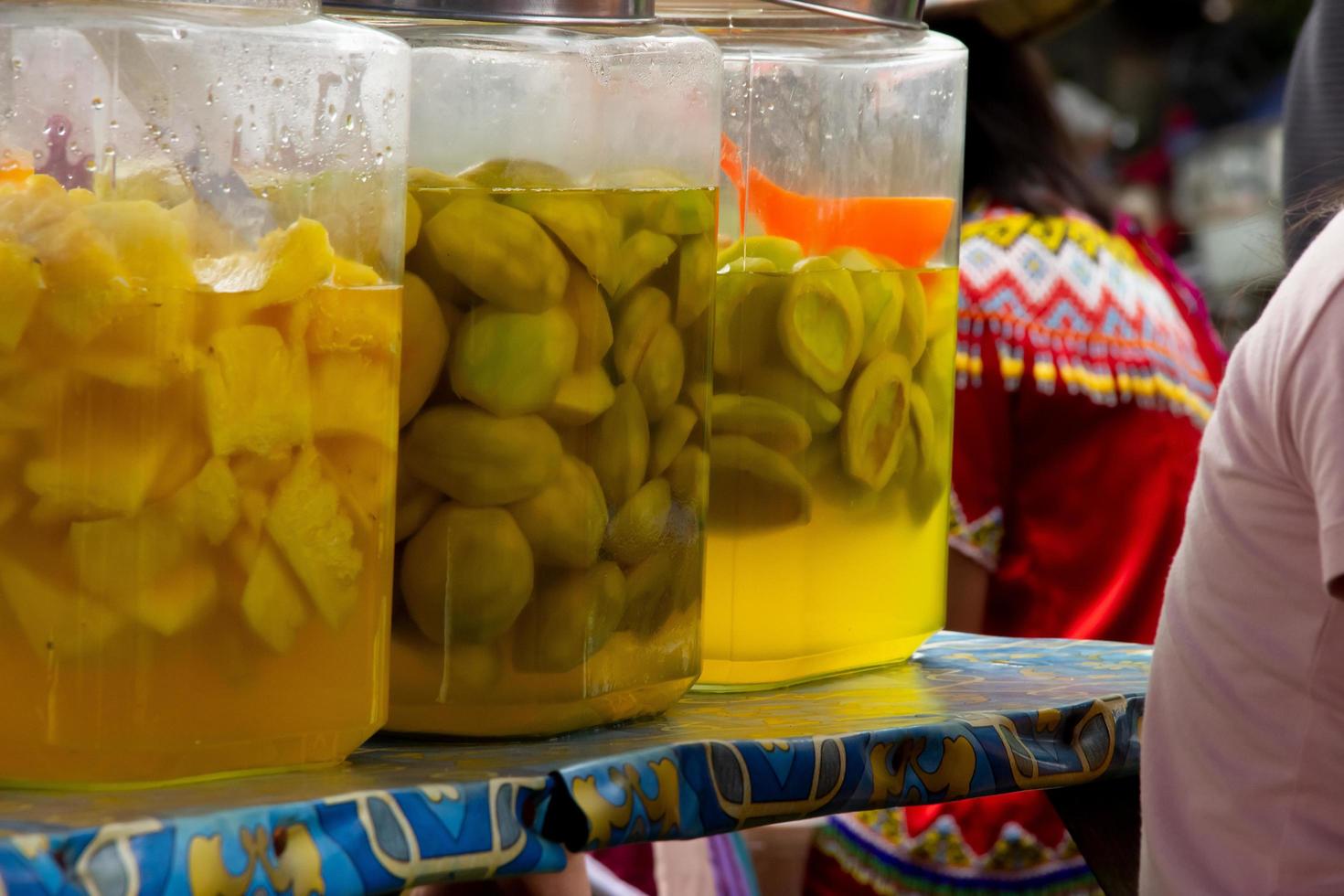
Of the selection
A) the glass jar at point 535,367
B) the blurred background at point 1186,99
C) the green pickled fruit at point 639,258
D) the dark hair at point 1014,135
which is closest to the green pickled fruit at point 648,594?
the glass jar at point 535,367

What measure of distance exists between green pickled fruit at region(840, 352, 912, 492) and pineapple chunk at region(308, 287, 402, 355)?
10.4 inches

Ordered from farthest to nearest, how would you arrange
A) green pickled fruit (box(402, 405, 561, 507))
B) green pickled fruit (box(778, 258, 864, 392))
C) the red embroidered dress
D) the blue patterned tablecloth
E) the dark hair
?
the dark hair → the red embroidered dress → green pickled fruit (box(778, 258, 864, 392)) → green pickled fruit (box(402, 405, 561, 507)) → the blue patterned tablecloth

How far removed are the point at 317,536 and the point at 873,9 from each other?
0.41m

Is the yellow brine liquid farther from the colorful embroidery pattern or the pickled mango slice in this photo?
the colorful embroidery pattern

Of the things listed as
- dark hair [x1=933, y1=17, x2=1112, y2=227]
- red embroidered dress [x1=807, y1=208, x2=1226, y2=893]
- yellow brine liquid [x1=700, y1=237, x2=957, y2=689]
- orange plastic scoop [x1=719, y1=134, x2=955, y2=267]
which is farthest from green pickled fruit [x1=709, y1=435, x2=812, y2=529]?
dark hair [x1=933, y1=17, x2=1112, y2=227]

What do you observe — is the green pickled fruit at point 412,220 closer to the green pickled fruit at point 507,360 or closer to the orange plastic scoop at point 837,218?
the green pickled fruit at point 507,360

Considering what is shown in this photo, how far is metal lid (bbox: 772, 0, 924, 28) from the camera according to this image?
2.69ft

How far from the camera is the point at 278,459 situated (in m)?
0.58

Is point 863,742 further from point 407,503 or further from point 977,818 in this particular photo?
point 977,818

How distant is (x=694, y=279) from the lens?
0.73 m

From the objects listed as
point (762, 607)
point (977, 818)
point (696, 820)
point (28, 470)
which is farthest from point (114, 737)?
point (977, 818)

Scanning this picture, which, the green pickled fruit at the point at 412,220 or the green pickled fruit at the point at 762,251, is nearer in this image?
the green pickled fruit at the point at 412,220

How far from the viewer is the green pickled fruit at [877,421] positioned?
82 centimetres

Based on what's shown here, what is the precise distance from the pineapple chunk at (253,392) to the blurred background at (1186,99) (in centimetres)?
476
